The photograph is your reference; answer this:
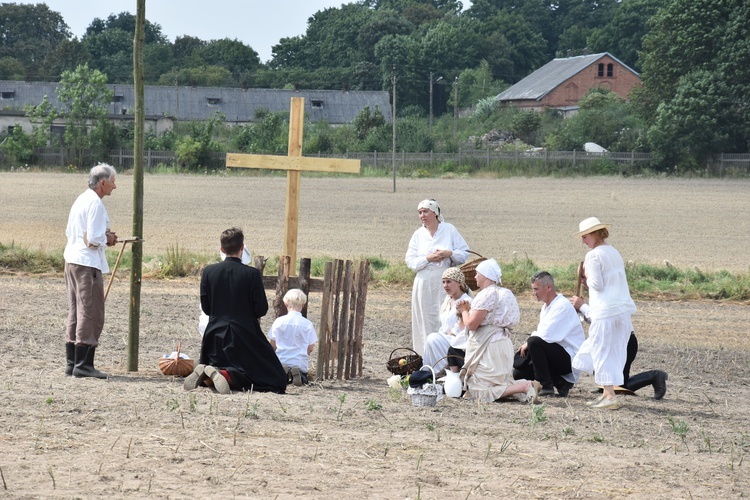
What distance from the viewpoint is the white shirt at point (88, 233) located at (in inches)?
354

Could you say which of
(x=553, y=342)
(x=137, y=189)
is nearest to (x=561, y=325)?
(x=553, y=342)

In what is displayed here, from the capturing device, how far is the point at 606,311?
357 inches

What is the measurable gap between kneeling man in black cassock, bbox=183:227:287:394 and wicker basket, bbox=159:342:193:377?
0.69m

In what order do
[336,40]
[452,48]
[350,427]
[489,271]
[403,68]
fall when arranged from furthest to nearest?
1. [336,40]
2. [452,48]
3. [403,68]
4. [489,271]
5. [350,427]

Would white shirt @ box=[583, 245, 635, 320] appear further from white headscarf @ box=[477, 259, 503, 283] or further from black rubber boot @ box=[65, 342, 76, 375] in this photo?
black rubber boot @ box=[65, 342, 76, 375]

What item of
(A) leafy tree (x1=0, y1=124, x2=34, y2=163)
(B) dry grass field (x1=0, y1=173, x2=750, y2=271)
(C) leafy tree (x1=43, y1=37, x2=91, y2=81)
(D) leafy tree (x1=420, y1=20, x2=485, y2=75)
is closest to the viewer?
(B) dry grass field (x1=0, y1=173, x2=750, y2=271)

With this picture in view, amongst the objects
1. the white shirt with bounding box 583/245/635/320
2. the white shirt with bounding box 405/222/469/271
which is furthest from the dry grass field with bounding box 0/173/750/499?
the white shirt with bounding box 405/222/469/271

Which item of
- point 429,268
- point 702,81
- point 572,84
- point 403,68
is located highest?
point 403,68

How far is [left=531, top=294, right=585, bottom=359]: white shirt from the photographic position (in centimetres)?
971

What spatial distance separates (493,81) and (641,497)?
95.7 metres

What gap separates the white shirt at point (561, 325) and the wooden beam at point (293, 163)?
247 cm

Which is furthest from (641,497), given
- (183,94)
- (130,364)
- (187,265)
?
(183,94)

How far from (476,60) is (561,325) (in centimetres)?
9857

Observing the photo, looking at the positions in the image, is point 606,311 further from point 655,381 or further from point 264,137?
point 264,137
